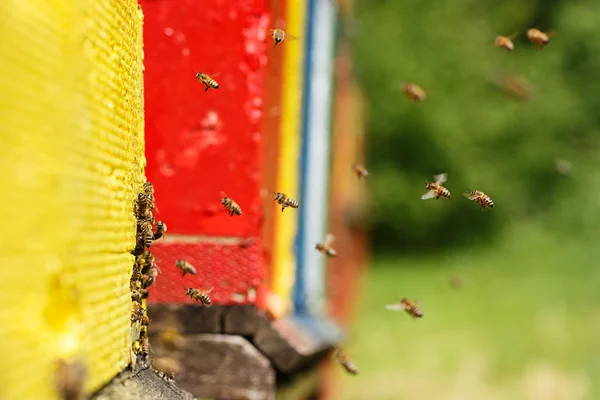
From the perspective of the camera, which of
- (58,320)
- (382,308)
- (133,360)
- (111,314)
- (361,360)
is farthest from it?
(382,308)

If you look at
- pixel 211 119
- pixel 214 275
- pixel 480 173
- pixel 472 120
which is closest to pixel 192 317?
pixel 214 275

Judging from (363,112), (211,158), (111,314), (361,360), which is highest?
(363,112)

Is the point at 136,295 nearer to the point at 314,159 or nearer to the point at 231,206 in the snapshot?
the point at 231,206

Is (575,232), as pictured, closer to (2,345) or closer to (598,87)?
(598,87)

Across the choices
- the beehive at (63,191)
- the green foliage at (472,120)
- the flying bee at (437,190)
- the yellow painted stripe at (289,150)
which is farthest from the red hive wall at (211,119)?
the green foliage at (472,120)

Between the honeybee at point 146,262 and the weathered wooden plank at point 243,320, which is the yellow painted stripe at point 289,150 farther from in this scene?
the honeybee at point 146,262

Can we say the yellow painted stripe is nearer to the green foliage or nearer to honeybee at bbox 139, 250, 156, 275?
honeybee at bbox 139, 250, 156, 275

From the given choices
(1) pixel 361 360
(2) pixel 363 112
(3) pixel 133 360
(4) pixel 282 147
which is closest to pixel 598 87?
(2) pixel 363 112
